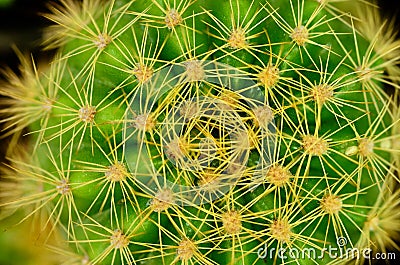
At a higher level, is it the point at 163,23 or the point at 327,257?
the point at 163,23

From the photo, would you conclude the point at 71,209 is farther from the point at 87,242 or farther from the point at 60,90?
the point at 60,90

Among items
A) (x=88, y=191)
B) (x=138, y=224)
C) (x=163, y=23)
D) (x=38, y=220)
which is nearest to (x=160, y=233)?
(x=138, y=224)

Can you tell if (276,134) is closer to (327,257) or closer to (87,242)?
(327,257)

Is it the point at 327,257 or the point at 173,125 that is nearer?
the point at 173,125

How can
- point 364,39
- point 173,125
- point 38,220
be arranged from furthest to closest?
1. point 38,220
2. point 364,39
3. point 173,125

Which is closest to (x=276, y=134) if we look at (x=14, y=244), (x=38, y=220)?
(x=38, y=220)

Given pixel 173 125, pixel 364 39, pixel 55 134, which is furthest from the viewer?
pixel 364 39

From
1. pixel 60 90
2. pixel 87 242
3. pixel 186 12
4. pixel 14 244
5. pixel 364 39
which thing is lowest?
pixel 87 242
